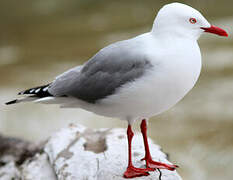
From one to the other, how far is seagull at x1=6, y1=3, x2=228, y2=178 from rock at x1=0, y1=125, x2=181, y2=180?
0.45m

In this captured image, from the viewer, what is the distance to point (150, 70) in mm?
2209

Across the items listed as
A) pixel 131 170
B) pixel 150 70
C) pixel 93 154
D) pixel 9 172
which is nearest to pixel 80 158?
pixel 93 154

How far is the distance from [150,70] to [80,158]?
1.06m

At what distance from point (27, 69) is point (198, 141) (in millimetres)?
3965

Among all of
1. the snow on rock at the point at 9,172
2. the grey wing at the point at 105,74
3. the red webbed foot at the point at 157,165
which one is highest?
the grey wing at the point at 105,74

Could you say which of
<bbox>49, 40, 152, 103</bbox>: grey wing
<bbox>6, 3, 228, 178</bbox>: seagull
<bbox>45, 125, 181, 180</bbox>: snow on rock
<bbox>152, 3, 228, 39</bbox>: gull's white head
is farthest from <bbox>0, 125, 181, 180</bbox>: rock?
<bbox>152, 3, 228, 39</bbox>: gull's white head

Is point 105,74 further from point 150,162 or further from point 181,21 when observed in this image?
point 150,162

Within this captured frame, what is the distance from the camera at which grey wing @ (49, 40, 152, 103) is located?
2.27 metres

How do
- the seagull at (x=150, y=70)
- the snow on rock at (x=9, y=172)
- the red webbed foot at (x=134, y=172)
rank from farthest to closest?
the snow on rock at (x=9, y=172) < the red webbed foot at (x=134, y=172) < the seagull at (x=150, y=70)

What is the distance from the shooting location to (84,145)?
3.15m

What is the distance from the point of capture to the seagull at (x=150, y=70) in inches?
87.0

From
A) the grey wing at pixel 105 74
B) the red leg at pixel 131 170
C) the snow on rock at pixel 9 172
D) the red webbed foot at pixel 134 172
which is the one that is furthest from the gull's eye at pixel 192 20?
the snow on rock at pixel 9 172

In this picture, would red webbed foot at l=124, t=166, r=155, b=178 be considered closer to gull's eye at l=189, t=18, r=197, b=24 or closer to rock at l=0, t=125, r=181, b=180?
rock at l=0, t=125, r=181, b=180

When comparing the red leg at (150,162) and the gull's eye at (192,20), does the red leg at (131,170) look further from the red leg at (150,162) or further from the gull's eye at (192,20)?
the gull's eye at (192,20)
